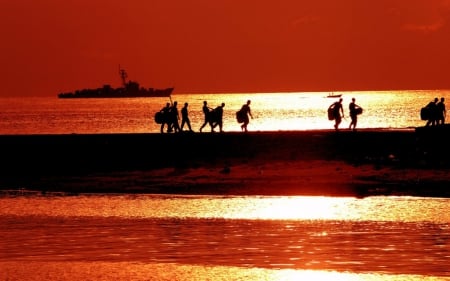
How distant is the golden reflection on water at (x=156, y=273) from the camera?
23234 mm

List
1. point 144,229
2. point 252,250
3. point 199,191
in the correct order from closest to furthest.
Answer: point 252,250 < point 144,229 < point 199,191

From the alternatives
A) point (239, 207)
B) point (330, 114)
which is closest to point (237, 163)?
point (330, 114)

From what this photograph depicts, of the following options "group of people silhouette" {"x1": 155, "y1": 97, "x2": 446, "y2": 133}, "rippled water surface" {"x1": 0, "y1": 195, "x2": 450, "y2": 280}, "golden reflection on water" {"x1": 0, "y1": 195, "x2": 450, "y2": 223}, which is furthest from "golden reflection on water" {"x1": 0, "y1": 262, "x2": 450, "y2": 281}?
"group of people silhouette" {"x1": 155, "y1": 97, "x2": 446, "y2": 133}

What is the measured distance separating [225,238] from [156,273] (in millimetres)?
5154

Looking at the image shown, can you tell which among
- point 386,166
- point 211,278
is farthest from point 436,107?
point 211,278

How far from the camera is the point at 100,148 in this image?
50219 millimetres

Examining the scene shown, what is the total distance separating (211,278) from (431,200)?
47.3ft

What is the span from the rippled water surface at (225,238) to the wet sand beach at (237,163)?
245 centimetres

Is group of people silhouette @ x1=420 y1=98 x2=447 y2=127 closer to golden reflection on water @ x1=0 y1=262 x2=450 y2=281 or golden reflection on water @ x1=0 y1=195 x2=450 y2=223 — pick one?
golden reflection on water @ x1=0 y1=195 x2=450 y2=223

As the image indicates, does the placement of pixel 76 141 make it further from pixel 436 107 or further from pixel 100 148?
pixel 436 107

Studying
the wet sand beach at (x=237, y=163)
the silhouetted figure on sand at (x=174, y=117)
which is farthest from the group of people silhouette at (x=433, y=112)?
the silhouetted figure on sand at (x=174, y=117)

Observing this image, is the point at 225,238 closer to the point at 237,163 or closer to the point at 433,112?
the point at 237,163

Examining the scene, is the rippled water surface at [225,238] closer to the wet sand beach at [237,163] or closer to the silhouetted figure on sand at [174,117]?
the wet sand beach at [237,163]

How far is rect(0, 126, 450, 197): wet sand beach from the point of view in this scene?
132ft
